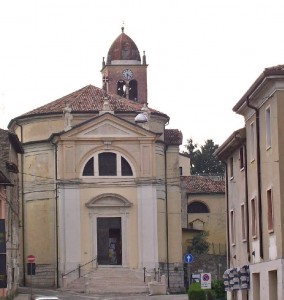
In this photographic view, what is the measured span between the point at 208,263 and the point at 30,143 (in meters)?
17.1

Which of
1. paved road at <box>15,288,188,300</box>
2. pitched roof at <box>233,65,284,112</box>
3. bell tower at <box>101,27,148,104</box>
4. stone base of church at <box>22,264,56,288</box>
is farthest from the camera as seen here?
bell tower at <box>101,27,148,104</box>

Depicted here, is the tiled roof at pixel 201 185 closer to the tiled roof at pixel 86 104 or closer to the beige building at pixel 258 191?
the tiled roof at pixel 86 104

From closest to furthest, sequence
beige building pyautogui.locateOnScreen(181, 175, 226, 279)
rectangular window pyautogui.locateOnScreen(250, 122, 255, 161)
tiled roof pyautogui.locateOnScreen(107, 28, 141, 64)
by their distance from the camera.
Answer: rectangular window pyautogui.locateOnScreen(250, 122, 255, 161)
beige building pyautogui.locateOnScreen(181, 175, 226, 279)
tiled roof pyautogui.locateOnScreen(107, 28, 141, 64)

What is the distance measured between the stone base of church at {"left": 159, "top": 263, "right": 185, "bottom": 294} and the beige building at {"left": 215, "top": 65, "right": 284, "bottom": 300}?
105ft

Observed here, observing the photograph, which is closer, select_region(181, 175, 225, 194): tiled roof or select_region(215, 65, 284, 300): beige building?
select_region(215, 65, 284, 300): beige building

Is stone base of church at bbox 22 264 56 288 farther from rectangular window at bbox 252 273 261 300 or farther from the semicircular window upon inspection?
rectangular window at bbox 252 273 261 300

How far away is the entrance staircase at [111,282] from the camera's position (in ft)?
254

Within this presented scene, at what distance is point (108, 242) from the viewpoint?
83.8 meters

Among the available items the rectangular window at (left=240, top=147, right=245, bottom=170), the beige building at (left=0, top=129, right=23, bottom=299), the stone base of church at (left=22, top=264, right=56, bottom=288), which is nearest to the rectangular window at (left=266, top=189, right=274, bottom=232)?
the rectangular window at (left=240, top=147, right=245, bottom=170)

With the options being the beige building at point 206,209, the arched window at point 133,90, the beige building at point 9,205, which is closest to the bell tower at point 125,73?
the arched window at point 133,90

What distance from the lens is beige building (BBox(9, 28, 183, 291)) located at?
8238cm

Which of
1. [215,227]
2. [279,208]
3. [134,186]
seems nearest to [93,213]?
[134,186]

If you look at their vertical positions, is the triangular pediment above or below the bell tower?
below

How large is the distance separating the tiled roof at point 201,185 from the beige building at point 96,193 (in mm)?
23394
